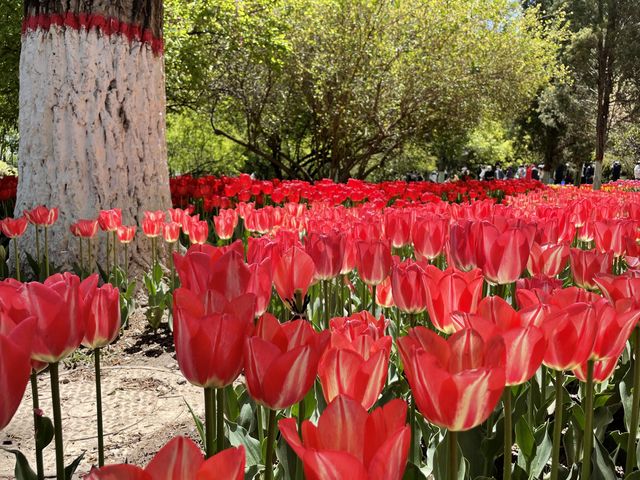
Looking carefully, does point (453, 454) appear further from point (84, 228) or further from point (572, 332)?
point (84, 228)

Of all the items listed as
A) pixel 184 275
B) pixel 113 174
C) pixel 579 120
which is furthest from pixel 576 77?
pixel 184 275

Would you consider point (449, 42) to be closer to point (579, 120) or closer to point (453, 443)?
point (579, 120)

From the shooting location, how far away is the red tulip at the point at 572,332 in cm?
102

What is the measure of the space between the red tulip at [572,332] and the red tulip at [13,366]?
793mm

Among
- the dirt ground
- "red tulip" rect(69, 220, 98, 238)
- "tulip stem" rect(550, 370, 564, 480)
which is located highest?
"red tulip" rect(69, 220, 98, 238)

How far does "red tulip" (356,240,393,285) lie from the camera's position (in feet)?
6.49

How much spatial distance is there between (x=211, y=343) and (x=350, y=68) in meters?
16.9

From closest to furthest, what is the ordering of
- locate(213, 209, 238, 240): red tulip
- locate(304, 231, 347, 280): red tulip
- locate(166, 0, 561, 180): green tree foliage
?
locate(304, 231, 347, 280): red tulip → locate(213, 209, 238, 240): red tulip → locate(166, 0, 561, 180): green tree foliage

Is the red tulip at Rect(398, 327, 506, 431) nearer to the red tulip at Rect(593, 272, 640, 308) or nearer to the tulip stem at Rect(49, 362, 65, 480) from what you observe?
the red tulip at Rect(593, 272, 640, 308)

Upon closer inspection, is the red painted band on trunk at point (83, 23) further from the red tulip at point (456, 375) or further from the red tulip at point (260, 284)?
the red tulip at point (456, 375)

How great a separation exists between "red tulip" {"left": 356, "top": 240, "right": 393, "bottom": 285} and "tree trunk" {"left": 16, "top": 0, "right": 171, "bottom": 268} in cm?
321

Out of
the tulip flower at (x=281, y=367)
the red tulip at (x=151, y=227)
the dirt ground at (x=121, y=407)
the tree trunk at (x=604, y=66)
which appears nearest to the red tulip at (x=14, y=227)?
the red tulip at (x=151, y=227)

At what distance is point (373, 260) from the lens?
78.1 inches

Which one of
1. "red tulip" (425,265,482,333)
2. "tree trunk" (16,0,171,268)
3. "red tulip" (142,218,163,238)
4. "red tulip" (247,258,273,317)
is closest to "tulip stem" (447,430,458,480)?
"red tulip" (425,265,482,333)
